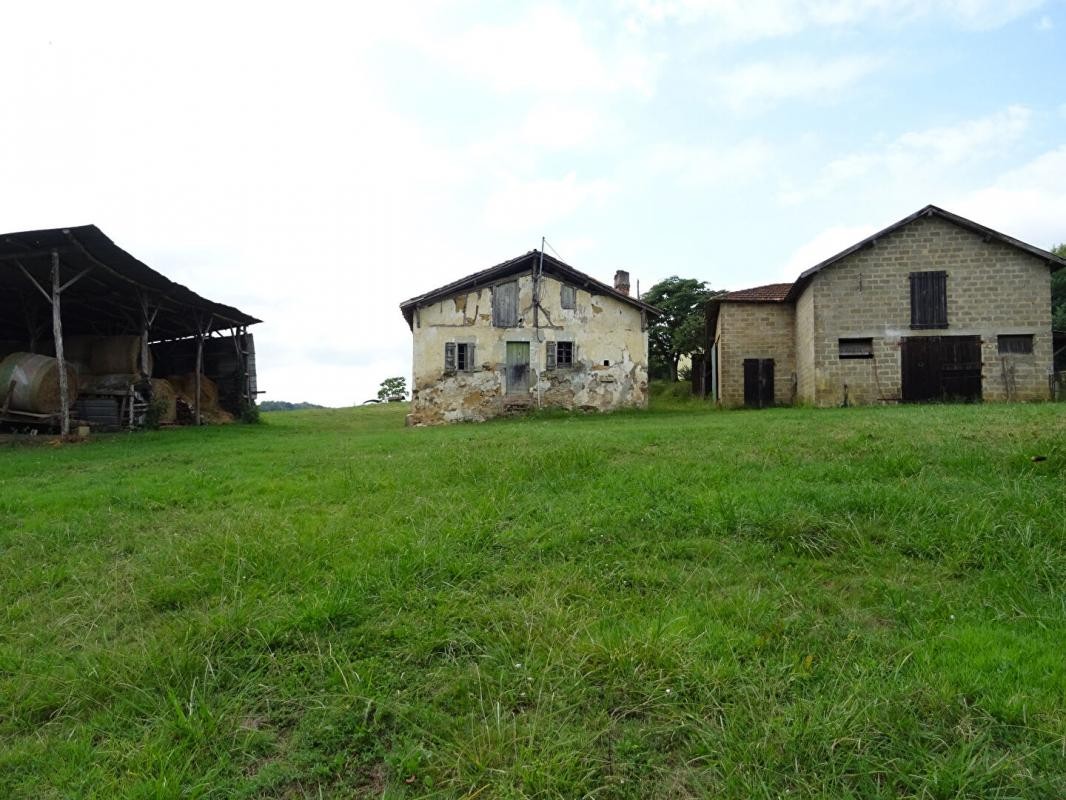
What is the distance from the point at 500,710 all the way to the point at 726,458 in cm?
517

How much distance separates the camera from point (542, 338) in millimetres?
21406

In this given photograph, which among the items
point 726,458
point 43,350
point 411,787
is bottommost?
point 411,787

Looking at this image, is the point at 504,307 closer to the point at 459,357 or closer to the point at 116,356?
the point at 459,357

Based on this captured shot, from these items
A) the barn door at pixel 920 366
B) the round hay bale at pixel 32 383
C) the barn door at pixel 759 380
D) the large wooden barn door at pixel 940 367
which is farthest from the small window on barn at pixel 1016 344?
the round hay bale at pixel 32 383

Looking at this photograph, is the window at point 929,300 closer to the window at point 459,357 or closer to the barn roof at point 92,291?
the window at point 459,357

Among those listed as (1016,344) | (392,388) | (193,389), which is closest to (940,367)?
(1016,344)

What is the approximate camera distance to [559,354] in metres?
21.6

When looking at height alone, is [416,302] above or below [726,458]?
above

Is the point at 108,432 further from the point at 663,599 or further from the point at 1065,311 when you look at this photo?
the point at 1065,311

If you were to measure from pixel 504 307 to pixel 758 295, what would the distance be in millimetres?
9545

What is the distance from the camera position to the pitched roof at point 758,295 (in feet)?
73.6

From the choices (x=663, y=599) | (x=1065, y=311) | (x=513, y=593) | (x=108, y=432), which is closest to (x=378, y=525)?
(x=513, y=593)

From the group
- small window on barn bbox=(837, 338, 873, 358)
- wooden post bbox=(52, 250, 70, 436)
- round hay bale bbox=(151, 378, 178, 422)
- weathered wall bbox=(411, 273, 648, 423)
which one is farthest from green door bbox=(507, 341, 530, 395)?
wooden post bbox=(52, 250, 70, 436)

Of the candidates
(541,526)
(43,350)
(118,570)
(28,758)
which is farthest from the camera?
(43,350)
